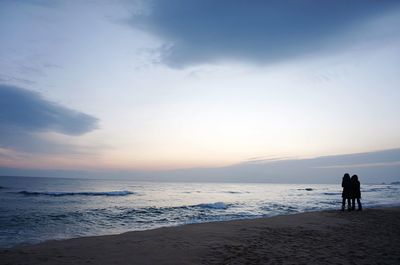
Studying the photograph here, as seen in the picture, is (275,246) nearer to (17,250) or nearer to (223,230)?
(223,230)

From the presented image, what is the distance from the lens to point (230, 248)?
8.16 m

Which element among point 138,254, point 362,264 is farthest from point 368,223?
point 138,254

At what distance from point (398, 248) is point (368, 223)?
17.4ft

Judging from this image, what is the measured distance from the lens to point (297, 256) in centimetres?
731

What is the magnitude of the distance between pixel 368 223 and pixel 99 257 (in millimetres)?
11691

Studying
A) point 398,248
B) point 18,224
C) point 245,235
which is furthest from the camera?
point 18,224

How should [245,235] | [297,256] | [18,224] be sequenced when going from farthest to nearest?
1. [18,224]
2. [245,235]
3. [297,256]

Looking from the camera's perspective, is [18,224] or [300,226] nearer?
[300,226]

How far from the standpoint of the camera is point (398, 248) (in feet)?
27.0

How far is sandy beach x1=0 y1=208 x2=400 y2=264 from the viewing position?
702 cm

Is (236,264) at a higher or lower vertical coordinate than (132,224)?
higher

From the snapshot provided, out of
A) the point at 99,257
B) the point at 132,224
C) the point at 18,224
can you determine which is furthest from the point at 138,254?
the point at 18,224

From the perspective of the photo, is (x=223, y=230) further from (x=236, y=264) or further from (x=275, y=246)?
(x=236, y=264)

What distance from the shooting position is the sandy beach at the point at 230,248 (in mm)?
7020
